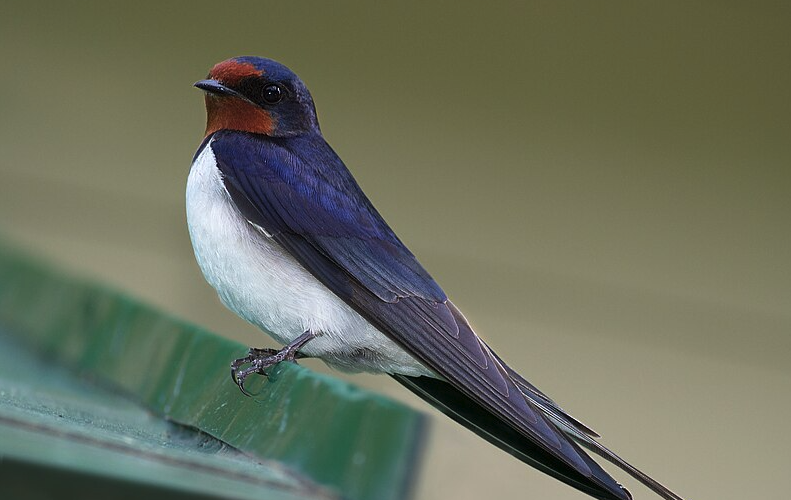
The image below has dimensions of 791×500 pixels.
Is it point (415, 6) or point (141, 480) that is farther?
point (415, 6)

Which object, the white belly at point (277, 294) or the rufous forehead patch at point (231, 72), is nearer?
the white belly at point (277, 294)

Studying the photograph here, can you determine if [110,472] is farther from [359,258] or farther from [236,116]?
[236,116]

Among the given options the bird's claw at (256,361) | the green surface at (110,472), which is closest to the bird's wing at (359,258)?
the bird's claw at (256,361)

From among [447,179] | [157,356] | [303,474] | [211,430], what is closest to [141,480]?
[303,474]

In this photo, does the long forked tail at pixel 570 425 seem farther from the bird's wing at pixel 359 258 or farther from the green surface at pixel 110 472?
the green surface at pixel 110 472

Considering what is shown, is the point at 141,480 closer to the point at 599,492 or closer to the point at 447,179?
the point at 599,492

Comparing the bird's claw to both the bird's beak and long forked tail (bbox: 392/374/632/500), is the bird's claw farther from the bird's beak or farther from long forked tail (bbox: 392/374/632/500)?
the bird's beak

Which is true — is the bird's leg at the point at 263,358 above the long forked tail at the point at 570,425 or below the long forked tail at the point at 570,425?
below

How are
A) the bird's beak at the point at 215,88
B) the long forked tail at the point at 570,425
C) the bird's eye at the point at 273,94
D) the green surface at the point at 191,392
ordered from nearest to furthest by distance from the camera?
the green surface at the point at 191,392, the long forked tail at the point at 570,425, the bird's beak at the point at 215,88, the bird's eye at the point at 273,94
